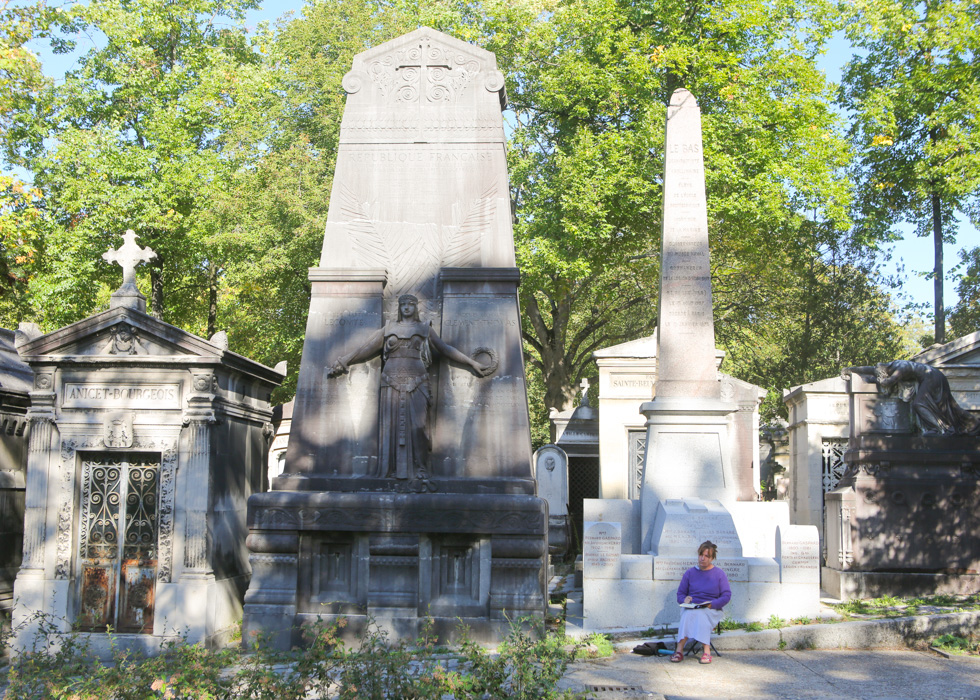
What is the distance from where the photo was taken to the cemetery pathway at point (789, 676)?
7.17m

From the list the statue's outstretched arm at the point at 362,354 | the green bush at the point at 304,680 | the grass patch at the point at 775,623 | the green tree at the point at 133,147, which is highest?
the green tree at the point at 133,147

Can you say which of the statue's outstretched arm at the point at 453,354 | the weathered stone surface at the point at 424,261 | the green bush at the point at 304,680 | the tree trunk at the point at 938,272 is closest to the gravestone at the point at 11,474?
the weathered stone surface at the point at 424,261

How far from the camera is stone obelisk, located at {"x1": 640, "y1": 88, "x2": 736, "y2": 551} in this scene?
473 inches

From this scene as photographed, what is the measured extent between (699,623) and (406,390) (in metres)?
3.57

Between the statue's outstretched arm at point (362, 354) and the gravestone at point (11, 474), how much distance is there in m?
5.60

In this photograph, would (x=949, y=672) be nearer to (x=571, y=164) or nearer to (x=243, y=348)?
(x=571, y=164)

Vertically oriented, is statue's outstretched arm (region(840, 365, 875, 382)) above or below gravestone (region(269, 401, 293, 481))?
above

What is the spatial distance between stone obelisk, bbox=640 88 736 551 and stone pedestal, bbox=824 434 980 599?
9.45 feet

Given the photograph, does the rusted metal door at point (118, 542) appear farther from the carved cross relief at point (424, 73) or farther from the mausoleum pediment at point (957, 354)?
the mausoleum pediment at point (957, 354)

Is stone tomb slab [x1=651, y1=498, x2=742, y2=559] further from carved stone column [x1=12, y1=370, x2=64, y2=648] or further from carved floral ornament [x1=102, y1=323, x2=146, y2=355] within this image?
carved stone column [x1=12, y1=370, x2=64, y2=648]

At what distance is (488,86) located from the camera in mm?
10711

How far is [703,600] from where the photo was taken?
28.6 feet

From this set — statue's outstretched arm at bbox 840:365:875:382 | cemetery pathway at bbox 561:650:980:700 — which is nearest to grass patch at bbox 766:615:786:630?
cemetery pathway at bbox 561:650:980:700

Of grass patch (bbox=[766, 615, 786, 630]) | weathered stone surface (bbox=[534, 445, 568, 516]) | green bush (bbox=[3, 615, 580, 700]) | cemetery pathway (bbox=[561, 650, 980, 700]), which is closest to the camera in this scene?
green bush (bbox=[3, 615, 580, 700])
